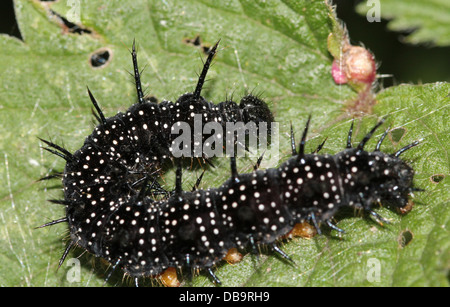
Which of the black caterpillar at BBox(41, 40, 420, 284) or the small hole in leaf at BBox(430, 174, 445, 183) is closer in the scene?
the black caterpillar at BBox(41, 40, 420, 284)

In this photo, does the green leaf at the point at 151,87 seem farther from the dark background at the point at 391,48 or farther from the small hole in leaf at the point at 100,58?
the dark background at the point at 391,48

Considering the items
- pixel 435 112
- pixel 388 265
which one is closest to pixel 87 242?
pixel 388 265

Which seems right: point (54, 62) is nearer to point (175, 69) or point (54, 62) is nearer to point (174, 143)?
point (175, 69)

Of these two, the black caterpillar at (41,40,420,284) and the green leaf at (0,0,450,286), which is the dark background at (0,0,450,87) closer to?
the green leaf at (0,0,450,286)

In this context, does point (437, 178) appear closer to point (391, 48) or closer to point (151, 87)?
point (391, 48)

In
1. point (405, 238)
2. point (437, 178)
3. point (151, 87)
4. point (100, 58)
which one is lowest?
point (405, 238)

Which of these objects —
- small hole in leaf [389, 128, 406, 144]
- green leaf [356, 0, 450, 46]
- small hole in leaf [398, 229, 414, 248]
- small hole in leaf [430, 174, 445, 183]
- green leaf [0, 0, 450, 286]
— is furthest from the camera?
green leaf [0, 0, 450, 286]

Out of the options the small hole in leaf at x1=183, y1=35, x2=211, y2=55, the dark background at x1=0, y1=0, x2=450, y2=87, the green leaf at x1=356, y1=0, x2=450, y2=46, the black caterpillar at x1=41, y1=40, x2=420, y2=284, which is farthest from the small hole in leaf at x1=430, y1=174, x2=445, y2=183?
the small hole in leaf at x1=183, y1=35, x2=211, y2=55

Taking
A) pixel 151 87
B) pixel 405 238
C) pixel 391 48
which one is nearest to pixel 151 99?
pixel 151 87
